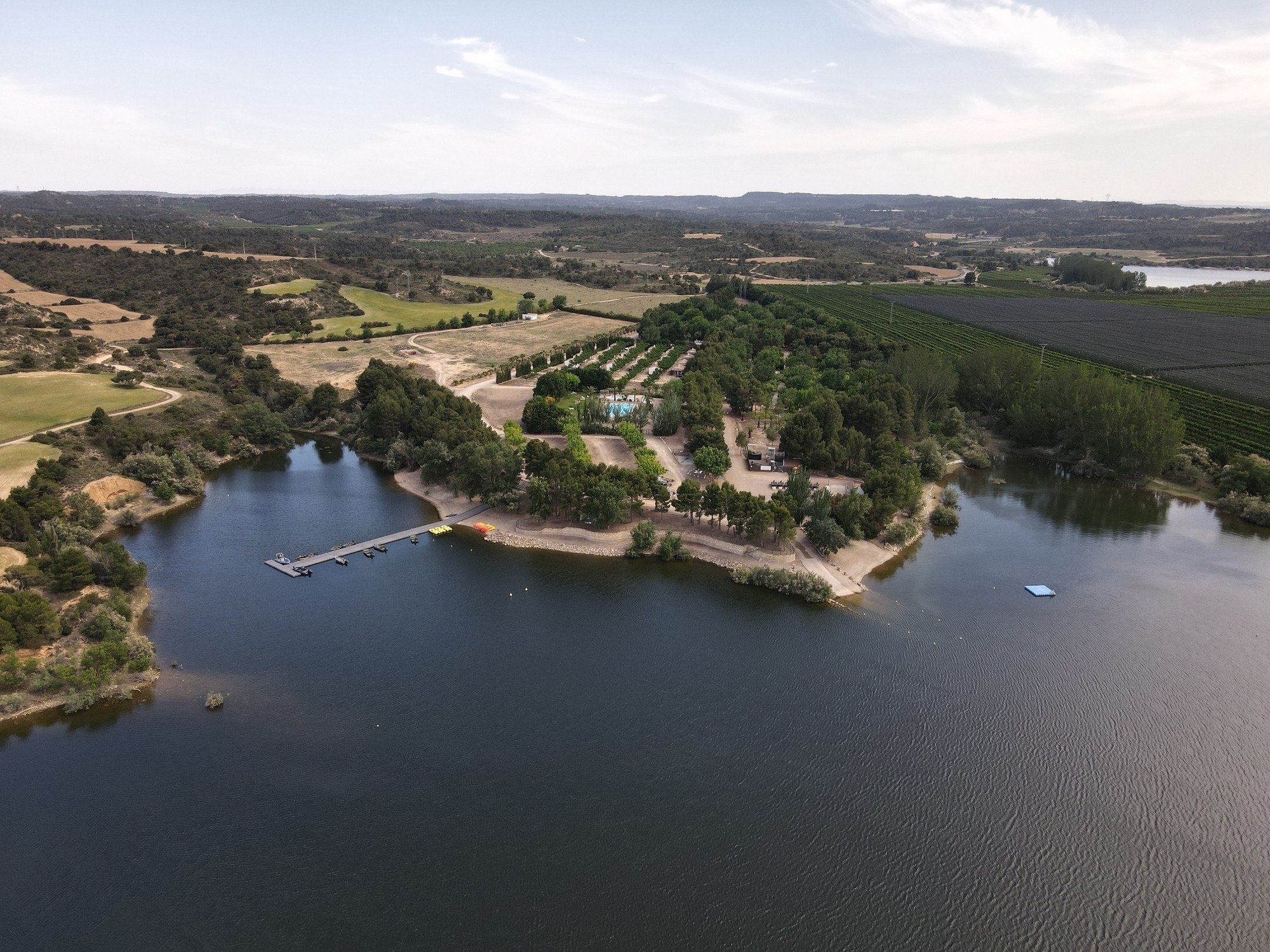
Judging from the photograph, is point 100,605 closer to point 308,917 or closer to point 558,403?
point 308,917

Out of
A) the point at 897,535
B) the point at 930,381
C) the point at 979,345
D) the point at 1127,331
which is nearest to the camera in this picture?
the point at 897,535

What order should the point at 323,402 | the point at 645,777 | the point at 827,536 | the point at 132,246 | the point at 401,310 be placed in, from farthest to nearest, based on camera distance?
the point at 132,246
the point at 401,310
the point at 323,402
the point at 827,536
the point at 645,777

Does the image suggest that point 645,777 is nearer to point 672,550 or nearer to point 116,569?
point 672,550

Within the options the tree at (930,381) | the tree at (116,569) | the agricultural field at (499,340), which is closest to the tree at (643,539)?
the tree at (116,569)

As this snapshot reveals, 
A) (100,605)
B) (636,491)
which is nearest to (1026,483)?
(636,491)

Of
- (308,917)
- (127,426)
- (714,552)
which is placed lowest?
(308,917)

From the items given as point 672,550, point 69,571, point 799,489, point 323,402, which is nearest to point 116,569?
point 69,571

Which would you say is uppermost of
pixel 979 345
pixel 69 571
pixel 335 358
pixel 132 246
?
pixel 132 246
